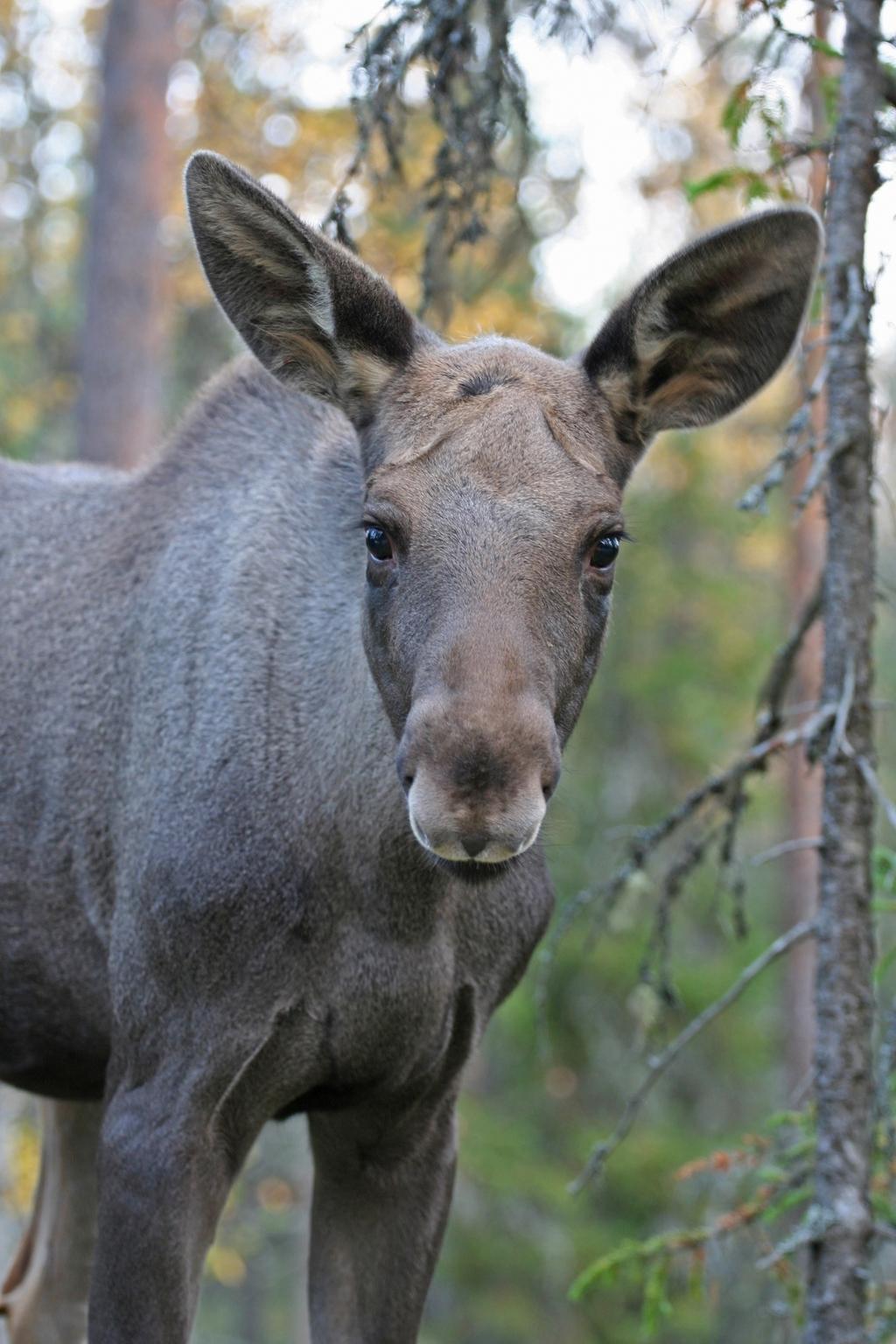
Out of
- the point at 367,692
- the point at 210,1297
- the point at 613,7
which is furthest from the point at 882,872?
the point at 210,1297

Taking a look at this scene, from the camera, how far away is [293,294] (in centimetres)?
505

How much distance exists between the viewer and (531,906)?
215 inches

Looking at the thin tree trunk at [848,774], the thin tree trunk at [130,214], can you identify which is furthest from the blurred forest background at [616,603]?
the thin tree trunk at [848,774]

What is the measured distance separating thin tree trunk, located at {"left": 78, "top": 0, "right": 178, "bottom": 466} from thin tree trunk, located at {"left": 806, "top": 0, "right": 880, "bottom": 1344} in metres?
9.08

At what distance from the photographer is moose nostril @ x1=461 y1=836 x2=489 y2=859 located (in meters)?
3.78

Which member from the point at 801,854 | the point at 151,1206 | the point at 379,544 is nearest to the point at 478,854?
the point at 379,544

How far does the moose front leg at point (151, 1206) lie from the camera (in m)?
4.75

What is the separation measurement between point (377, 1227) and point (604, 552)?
2735mm

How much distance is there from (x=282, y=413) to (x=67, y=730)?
58.8 inches

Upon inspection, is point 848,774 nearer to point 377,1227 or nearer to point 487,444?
point 487,444

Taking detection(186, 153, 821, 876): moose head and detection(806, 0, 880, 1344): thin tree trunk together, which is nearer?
detection(186, 153, 821, 876): moose head

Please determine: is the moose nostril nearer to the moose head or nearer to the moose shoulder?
the moose head

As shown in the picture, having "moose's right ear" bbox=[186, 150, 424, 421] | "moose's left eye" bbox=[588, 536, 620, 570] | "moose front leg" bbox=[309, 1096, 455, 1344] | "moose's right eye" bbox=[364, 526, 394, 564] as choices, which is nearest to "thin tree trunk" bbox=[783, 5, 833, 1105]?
"moose front leg" bbox=[309, 1096, 455, 1344]

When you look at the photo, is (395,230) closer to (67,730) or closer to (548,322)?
(548,322)
